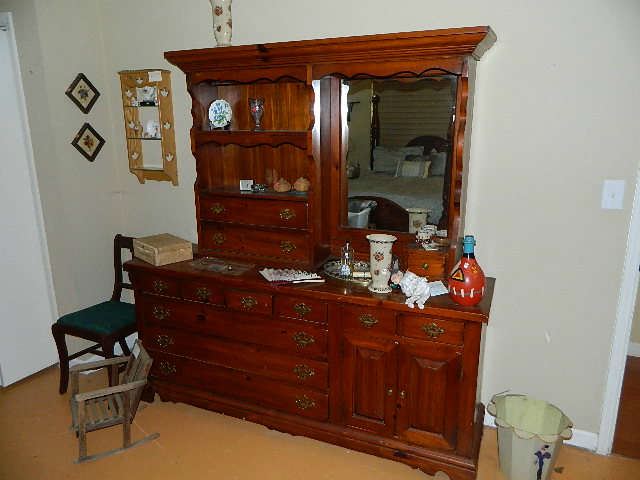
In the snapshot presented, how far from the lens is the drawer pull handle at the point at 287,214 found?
8.66ft

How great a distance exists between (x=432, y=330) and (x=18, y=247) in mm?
2712

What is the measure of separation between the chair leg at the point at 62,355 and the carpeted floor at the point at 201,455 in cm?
19

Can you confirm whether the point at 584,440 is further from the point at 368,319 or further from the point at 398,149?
the point at 398,149

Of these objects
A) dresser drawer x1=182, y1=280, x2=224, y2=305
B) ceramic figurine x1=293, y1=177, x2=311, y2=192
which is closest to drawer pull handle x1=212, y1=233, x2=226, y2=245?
dresser drawer x1=182, y1=280, x2=224, y2=305

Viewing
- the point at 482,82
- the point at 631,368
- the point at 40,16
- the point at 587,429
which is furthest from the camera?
the point at 631,368

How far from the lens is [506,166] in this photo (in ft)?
8.12

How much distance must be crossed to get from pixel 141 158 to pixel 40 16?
101 cm

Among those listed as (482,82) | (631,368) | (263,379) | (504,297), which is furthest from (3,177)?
(631,368)

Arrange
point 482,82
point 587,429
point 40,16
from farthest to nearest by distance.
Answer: point 40,16
point 587,429
point 482,82

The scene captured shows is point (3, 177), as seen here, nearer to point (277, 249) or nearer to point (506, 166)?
point (277, 249)

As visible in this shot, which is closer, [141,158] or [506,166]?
[506,166]

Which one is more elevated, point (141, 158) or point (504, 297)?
point (141, 158)

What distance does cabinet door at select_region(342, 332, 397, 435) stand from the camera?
238 cm

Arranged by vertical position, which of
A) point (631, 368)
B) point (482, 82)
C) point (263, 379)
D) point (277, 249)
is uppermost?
point (482, 82)
